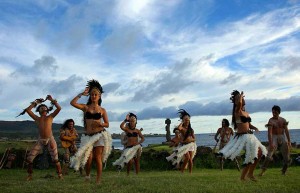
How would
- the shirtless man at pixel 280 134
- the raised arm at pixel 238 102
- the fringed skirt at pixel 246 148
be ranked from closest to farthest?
the fringed skirt at pixel 246 148
the raised arm at pixel 238 102
the shirtless man at pixel 280 134

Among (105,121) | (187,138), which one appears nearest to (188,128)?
(187,138)

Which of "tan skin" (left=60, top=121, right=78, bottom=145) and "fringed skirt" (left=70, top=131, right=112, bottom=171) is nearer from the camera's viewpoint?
"fringed skirt" (left=70, top=131, right=112, bottom=171)

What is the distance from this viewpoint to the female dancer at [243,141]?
407 inches

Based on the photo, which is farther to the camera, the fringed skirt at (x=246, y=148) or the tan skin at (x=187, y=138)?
the tan skin at (x=187, y=138)

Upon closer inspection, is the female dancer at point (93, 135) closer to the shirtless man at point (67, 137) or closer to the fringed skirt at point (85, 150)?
the fringed skirt at point (85, 150)

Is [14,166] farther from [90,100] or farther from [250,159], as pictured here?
[250,159]

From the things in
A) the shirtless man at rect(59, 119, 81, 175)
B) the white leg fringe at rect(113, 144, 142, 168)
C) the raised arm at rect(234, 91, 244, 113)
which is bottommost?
the white leg fringe at rect(113, 144, 142, 168)

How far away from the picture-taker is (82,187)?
9.03m

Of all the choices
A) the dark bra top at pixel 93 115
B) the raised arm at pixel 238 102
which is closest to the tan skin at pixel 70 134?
the dark bra top at pixel 93 115

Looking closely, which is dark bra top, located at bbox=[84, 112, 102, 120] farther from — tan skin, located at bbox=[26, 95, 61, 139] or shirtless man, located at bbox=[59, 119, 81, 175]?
shirtless man, located at bbox=[59, 119, 81, 175]

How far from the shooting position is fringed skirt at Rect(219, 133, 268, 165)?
10.3 m

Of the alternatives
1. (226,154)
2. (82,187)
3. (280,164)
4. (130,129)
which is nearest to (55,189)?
(82,187)

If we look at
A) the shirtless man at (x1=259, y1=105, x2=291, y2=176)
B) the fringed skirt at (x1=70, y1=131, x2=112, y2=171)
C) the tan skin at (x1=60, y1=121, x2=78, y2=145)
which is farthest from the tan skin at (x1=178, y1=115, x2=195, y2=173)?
the fringed skirt at (x1=70, y1=131, x2=112, y2=171)

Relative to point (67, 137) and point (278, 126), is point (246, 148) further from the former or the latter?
point (67, 137)
